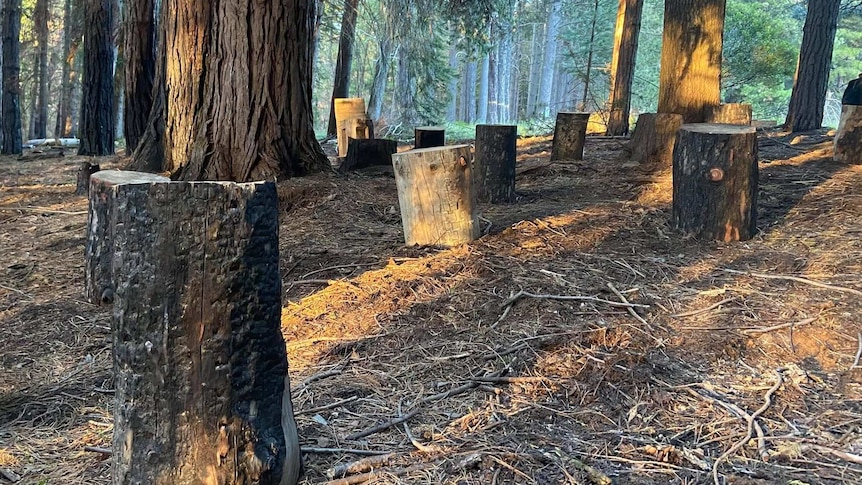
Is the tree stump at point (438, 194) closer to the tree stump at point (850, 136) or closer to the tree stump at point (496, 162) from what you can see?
the tree stump at point (496, 162)

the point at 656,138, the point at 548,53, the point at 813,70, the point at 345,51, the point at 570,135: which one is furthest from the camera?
the point at 548,53

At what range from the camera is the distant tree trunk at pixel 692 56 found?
7273 mm

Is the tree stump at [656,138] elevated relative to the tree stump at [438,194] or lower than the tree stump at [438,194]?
elevated

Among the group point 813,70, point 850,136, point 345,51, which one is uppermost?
point 345,51

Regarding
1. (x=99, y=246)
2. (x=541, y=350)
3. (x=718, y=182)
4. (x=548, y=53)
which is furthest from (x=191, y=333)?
(x=548, y=53)

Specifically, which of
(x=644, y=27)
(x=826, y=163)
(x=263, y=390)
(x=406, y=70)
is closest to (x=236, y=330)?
(x=263, y=390)

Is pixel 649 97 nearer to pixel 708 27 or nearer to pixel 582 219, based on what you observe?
pixel 708 27

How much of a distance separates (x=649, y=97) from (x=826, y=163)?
27578 millimetres

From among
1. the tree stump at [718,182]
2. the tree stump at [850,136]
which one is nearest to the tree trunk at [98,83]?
the tree stump at [718,182]

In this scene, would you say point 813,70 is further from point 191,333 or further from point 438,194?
point 191,333

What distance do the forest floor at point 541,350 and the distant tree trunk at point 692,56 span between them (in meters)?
1.89

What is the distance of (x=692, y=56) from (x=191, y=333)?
22.0 feet

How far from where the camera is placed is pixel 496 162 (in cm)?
635

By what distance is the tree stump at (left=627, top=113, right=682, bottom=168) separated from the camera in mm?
7379
